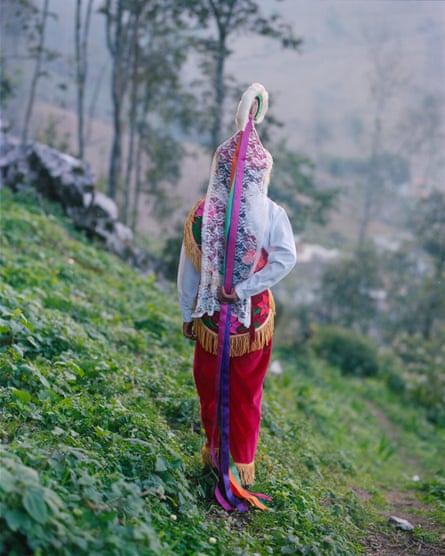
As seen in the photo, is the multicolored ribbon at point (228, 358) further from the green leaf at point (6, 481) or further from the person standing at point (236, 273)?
the green leaf at point (6, 481)

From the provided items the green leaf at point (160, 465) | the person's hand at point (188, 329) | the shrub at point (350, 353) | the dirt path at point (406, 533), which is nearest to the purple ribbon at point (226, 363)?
the person's hand at point (188, 329)

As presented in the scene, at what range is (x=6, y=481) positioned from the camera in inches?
90.8

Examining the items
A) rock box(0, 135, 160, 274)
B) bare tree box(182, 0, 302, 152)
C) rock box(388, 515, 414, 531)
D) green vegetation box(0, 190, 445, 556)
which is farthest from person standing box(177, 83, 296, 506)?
bare tree box(182, 0, 302, 152)

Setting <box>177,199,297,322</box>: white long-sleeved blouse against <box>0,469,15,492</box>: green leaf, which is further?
<box>177,199,297,322</box>: white long-sleeved blouse

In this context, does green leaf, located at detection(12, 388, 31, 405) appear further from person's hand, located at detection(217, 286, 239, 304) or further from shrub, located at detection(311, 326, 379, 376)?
shrub, located at detection(311, 326, 379, 376)

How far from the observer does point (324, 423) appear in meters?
7.83

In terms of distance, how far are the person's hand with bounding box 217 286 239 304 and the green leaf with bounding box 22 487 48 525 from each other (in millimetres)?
1576

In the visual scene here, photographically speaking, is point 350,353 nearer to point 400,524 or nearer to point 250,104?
point 400,524

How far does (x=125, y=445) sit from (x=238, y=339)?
0.86 meters

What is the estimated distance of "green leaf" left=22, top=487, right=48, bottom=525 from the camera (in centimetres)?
226

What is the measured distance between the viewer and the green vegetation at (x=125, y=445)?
8.23 ft

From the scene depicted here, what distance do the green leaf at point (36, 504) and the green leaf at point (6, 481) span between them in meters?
0.06

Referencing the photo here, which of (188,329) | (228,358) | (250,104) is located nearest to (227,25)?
(250,104)

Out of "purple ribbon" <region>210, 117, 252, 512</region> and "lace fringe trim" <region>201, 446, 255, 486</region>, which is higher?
"purple ribbon" <region>210, 117, 252, 512</region>
